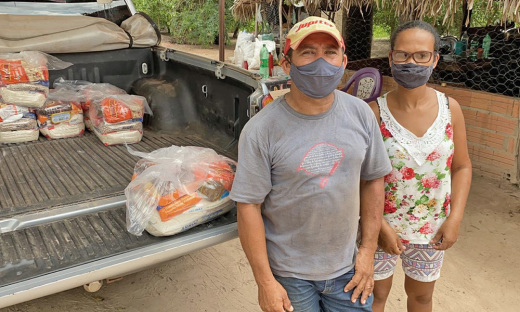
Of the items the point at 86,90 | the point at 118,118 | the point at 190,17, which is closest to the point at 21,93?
the point at 86,90

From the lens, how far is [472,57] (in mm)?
6473

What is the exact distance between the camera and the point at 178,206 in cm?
207

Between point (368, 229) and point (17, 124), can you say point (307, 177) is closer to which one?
point (368, 229)

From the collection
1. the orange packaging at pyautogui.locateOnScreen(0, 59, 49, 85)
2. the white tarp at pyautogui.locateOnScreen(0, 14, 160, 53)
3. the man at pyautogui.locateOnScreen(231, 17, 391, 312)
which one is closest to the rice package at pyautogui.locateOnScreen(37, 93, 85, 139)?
the orange packaging at pyautogui.locateOnScreen(0, 59, 49, 85)

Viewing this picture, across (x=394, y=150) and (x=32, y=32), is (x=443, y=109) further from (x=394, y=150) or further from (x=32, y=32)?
(x=32, y=32)

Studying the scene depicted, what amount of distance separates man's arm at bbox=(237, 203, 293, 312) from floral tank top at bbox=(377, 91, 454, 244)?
0.67 metres

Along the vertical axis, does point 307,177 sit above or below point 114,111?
above

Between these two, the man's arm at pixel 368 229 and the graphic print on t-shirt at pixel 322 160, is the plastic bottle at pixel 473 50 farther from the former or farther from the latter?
the graphic print on t-shirt at pixel 322 160

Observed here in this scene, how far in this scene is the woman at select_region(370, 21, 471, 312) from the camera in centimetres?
195

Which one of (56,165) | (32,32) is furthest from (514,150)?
(32,32)

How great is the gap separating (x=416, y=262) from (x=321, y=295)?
22.6 inches

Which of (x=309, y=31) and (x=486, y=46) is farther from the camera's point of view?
(x=486, y=46)

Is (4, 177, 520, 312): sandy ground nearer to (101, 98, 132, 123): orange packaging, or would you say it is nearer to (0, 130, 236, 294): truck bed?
(0, 130, 236, 294): truck bed

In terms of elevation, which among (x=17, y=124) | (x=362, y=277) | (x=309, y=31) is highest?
(x=309, y=31)
